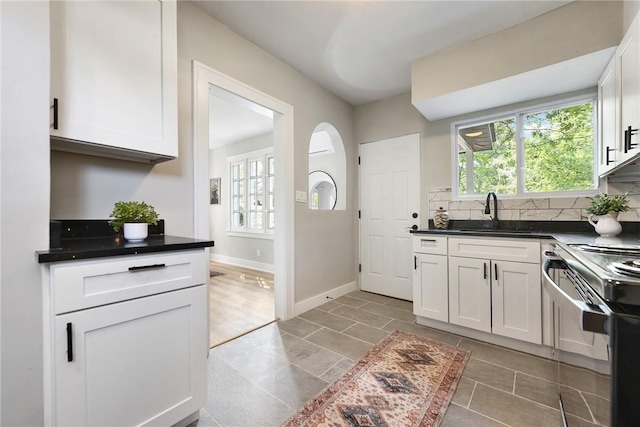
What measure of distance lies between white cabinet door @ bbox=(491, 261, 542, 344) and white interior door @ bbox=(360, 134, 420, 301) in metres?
1.15

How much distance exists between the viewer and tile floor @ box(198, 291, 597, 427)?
4.63 ft

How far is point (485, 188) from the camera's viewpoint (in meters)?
2.82

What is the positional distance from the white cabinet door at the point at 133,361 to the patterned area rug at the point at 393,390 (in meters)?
0.58

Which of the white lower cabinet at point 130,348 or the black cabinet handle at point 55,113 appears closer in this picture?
the white lower cabinet at point 130,348

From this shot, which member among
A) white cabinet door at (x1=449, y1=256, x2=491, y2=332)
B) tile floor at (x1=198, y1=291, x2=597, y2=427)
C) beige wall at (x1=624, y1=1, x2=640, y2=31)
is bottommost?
tile floor at (x1=198, y1=291, x2=597, y2=427)

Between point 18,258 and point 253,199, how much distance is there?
14.4ft

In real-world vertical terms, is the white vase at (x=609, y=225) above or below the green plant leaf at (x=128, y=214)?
below

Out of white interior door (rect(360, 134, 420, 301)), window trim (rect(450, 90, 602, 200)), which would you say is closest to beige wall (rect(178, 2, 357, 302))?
white interior door (rect(360, 134, 420, 301))

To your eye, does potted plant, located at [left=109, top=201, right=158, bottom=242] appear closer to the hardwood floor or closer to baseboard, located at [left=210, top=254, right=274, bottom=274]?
the hardwood floor

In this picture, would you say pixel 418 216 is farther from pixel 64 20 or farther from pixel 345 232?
pixel 64 20

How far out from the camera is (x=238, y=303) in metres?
3.19

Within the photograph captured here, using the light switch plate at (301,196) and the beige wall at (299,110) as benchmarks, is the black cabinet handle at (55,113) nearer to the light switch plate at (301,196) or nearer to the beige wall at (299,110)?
the beige wall at (299,110)

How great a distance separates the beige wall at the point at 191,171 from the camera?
4.85 ft

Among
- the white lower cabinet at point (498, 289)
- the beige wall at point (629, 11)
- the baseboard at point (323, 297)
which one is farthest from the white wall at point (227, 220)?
the beige wall at point (629, 11)
